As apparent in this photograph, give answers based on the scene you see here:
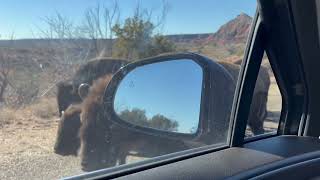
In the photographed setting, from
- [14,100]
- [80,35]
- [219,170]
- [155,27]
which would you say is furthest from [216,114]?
[14,100]

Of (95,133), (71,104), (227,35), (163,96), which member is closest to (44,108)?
(71,104)

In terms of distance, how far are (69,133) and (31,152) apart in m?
0.18

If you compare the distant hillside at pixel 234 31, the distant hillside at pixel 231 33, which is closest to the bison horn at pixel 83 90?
the distant hillside at pixel 231 33

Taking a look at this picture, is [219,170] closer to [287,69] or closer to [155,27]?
[155,27]

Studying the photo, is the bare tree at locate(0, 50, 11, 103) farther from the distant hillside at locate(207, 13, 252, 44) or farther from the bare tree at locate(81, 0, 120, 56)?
the distant hillside at locate(207, 13, 252, 44)

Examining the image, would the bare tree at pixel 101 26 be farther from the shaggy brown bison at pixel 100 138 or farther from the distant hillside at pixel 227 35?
the distant hillside at pixel 227 35

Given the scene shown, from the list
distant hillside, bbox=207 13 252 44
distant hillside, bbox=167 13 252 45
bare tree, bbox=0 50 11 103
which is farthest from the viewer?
distant hillside, bbox=207 13 252 44

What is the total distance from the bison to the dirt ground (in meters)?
0.04

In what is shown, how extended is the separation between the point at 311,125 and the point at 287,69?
39 cm

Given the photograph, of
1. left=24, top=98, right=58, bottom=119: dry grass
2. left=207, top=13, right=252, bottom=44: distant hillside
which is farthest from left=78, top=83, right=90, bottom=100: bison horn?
left=207, top=13, right=252, bottom=44: distant hillside

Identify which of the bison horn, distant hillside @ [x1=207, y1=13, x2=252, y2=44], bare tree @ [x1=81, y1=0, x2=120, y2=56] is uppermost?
distant hillside @ [x1=207, y1=13, x2=252, y2=44]

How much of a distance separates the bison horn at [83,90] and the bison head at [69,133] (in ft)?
0.15

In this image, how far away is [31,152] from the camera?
6.42ft

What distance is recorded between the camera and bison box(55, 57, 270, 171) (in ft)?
6.84
